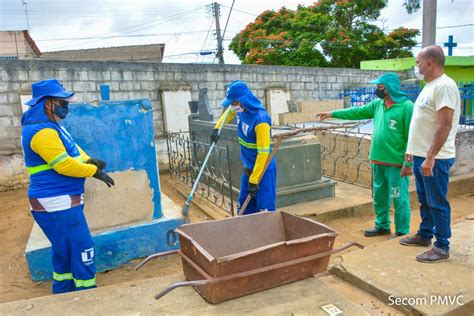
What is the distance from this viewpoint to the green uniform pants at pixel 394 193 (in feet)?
12.1

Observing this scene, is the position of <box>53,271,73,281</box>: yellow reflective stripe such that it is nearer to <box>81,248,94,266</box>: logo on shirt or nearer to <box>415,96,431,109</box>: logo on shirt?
<box>81,248,94,266</box>: logo on shirt

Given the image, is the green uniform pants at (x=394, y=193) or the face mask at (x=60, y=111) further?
the green uniform pants at (x=394, y=193)

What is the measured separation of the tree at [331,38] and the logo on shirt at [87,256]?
59.2ft

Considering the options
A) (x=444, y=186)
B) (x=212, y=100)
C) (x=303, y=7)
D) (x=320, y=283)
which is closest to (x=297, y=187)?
(x=444, y=186)

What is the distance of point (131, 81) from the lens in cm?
816

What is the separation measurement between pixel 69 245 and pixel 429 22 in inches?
258

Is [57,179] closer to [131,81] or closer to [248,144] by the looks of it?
[248,144]

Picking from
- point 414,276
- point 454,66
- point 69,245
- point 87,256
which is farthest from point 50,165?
point 454,66

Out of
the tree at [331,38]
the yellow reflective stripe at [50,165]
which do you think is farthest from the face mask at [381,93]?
the tree at [331,38]

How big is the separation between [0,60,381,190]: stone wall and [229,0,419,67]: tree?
896cm

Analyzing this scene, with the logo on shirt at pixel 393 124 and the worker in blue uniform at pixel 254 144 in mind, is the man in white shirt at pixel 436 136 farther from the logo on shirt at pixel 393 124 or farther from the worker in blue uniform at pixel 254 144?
the worker in blue uniform at pixel 254 144

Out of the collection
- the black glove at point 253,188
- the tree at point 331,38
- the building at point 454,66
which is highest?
the tree at point 331,38

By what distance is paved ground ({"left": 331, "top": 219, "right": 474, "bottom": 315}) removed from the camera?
7.78ft

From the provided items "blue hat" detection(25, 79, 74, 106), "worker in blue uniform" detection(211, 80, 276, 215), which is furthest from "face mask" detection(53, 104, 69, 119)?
"worker in blue uniform" detection(211, 80, 276, 215)
